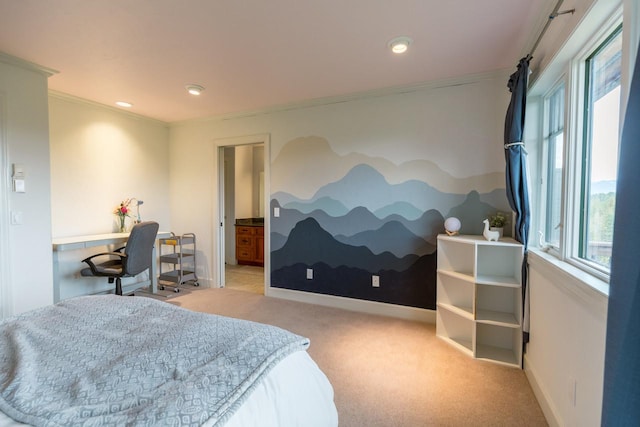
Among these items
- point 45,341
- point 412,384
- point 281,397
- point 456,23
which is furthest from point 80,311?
point 456,23

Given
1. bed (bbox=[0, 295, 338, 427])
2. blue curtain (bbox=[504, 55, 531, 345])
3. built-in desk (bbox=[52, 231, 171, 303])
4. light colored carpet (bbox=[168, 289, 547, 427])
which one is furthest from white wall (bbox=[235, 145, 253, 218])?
blue curtain (bbox=[504, 55, 531, 345])

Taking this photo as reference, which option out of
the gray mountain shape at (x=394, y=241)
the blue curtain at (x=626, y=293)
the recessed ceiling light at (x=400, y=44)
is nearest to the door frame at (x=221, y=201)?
the gray mountain shape at (x=394, y=241)

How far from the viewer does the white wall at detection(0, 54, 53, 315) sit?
2592mm

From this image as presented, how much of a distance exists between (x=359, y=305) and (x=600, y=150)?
2579mm

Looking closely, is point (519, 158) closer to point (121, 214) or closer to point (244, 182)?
point (121, 214)

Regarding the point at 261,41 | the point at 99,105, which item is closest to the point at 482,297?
the point at 261,41

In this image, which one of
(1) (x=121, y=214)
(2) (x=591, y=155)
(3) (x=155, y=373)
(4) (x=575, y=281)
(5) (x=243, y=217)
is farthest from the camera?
(5) (x=243, y=217)

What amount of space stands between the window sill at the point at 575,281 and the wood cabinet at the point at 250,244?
4.56m

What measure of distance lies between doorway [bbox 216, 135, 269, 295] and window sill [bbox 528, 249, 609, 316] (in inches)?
141

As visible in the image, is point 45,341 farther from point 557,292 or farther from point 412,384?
point 557,292

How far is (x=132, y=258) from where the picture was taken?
10.8 feet

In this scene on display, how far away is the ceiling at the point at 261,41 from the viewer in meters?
1.88

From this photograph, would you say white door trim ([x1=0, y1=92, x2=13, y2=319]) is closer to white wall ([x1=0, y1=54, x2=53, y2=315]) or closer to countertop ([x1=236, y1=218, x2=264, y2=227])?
white wall ([x1=0, y1=54, x2=53, y2=315])

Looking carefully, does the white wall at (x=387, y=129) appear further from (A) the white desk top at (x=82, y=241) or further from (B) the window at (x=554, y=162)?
(A) the white desk top at (x=82, y=241)
